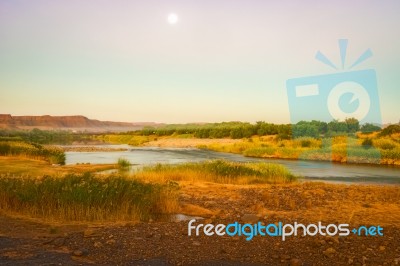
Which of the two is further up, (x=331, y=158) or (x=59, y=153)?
(x=59, y=153)

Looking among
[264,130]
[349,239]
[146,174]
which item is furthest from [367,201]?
[264,130]

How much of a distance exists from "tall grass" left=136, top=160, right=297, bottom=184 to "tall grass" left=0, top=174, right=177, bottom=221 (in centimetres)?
854

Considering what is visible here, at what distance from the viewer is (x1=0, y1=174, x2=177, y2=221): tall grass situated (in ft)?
36.0

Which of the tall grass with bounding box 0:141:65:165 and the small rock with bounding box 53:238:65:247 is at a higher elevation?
the tall grass with bounding box 0:141:65:165

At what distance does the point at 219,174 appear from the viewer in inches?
851

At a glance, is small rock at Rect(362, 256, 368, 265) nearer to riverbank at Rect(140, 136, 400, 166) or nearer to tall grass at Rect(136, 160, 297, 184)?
tall grass at Rect(136, 160, 297, 184)

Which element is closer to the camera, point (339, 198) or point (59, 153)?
point (339, 198)

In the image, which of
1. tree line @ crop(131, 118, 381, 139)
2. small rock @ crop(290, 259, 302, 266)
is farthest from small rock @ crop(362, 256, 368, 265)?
Answer: tree line @ crop(131, 118, 381, 139)

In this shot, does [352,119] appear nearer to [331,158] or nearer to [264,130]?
[264,130]

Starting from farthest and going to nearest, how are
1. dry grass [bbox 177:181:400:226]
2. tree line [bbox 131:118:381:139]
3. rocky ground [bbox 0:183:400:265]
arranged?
tree line [bbox 131:118:381:139], dry grass [bbox 177:181:400:226], rocky ground [bbox 0:183:400:265]

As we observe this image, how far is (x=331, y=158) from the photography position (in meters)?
40.0

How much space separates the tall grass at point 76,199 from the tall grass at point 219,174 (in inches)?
336

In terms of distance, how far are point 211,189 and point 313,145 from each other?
112 feet

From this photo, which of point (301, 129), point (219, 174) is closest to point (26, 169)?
point (219, 174)
